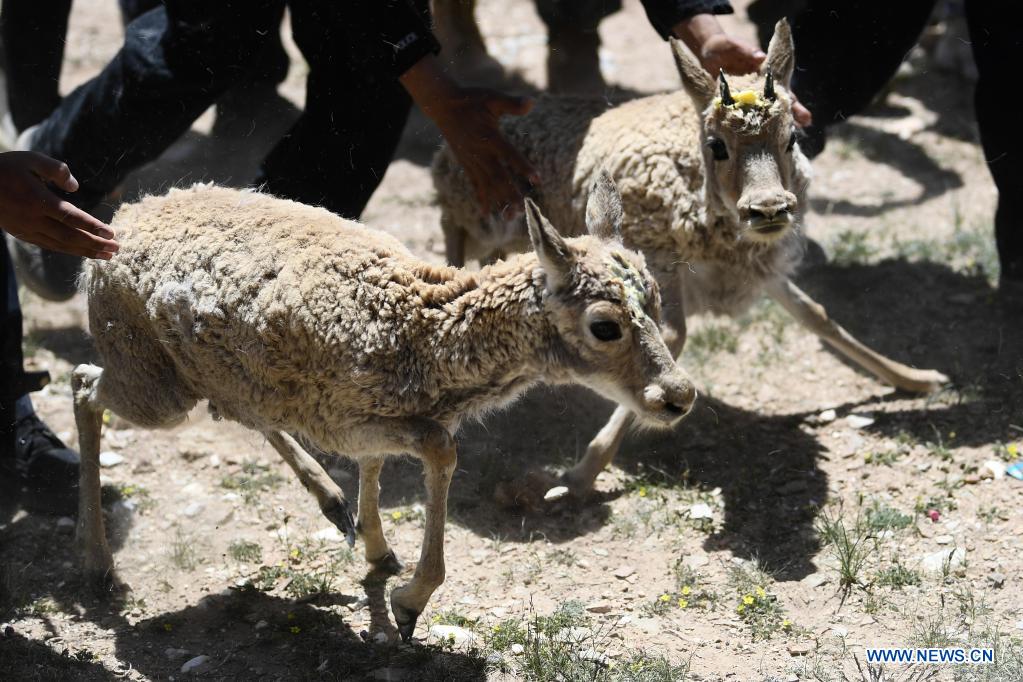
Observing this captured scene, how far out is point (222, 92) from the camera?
243 inches

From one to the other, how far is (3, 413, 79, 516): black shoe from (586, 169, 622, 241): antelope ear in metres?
3.06

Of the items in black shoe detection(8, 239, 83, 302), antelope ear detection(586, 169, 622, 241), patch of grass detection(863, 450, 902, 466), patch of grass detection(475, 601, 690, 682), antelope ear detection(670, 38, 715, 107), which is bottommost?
patch of grass detection(863, 450, 902, 466)

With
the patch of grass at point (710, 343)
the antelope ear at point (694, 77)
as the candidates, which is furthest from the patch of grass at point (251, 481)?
the antelope ear at point (694, 77)

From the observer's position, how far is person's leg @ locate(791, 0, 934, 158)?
7.45 m

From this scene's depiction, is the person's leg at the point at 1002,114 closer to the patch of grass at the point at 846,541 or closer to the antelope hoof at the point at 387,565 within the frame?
the patch of grass at the point at 846,541

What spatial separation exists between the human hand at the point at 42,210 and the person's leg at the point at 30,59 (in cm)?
400

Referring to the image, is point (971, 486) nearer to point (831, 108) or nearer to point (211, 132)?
point (831, 108)

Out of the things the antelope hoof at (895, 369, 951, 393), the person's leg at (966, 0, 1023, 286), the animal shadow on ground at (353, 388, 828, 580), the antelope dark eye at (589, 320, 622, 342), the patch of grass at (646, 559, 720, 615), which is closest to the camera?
the antelope dark eye at (589, 320, 622, 342)

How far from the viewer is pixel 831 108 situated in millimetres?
7652

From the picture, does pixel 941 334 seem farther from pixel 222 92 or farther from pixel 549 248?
pixel 222 92

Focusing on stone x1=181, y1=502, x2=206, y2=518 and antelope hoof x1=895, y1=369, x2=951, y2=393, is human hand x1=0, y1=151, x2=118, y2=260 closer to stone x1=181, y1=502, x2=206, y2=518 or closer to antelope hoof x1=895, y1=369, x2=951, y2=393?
stone x1=181, y1=502, x2=206, y2=518

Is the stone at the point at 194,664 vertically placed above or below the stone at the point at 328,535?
above

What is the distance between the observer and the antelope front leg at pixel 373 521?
5.13 metres

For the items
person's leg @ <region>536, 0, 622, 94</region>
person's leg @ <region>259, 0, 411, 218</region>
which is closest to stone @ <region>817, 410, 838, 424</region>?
person's leg @ <region>259, 0, 411, 218</region>
